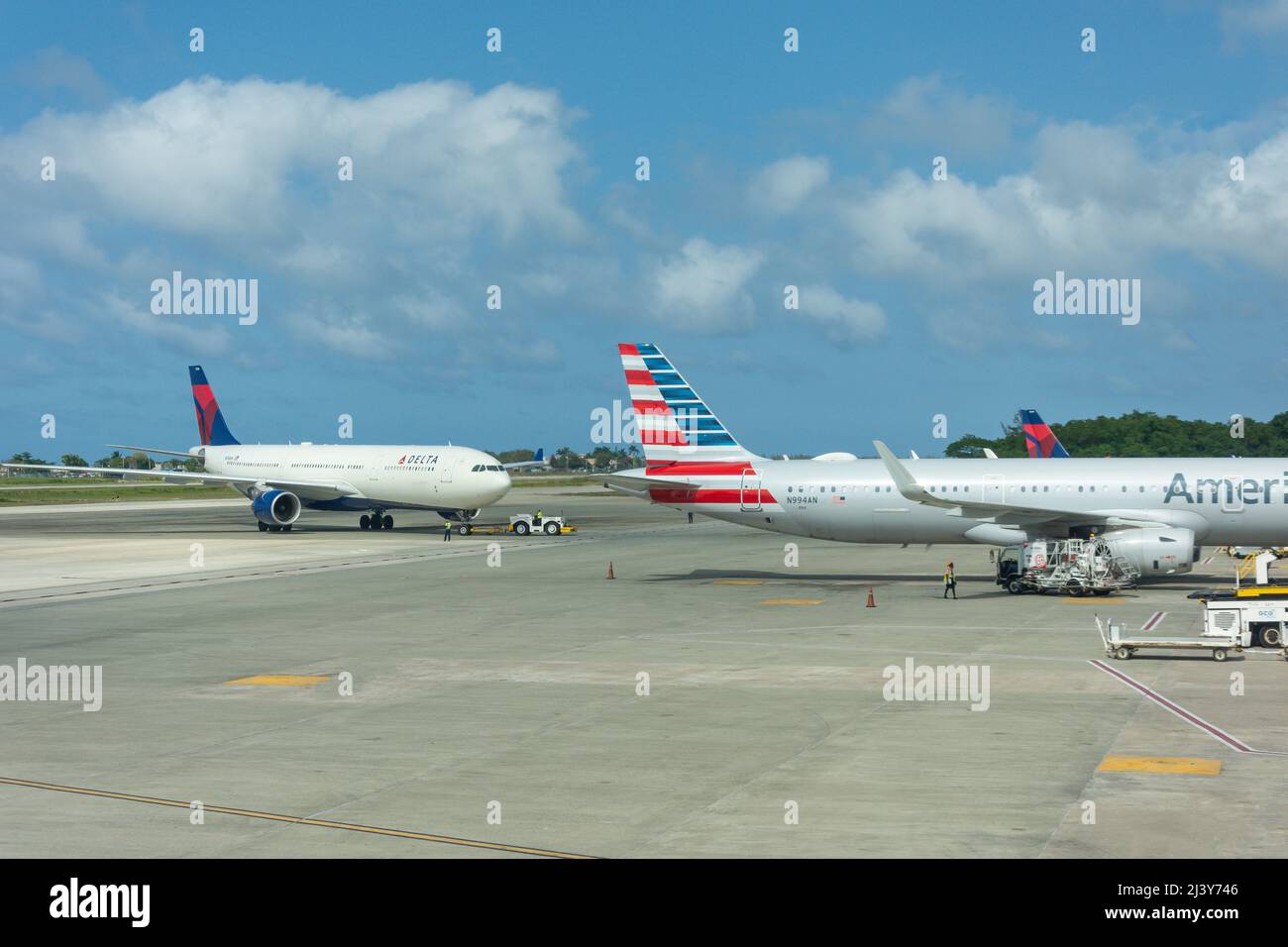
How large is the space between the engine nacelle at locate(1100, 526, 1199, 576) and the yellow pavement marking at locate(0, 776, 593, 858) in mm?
32788

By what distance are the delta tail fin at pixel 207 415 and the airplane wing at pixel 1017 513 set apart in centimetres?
6030

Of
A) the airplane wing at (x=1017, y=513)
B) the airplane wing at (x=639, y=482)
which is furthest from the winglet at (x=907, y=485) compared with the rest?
the airplane wing at (x=639, y=482)

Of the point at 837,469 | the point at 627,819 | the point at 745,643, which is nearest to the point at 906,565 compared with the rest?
the point at 837,469

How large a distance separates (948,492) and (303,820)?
3561 cm

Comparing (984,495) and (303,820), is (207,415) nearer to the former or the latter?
(984,495)

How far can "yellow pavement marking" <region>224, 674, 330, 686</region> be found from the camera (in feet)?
88.9

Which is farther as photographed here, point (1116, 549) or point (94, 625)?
point (1116, 549)

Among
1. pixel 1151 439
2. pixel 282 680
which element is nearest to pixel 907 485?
pixel 282 680

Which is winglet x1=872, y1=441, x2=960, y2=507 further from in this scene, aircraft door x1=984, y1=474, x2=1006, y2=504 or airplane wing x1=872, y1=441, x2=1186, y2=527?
aircraft door x1=984, y1=474, x2=1006, y2=504

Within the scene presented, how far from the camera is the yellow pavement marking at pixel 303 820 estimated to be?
14.7 meters

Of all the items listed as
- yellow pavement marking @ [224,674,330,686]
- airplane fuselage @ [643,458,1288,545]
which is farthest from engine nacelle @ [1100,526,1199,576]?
yellow pavement marking @ [224,674,330,686]

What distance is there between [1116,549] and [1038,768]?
26.3 metres
